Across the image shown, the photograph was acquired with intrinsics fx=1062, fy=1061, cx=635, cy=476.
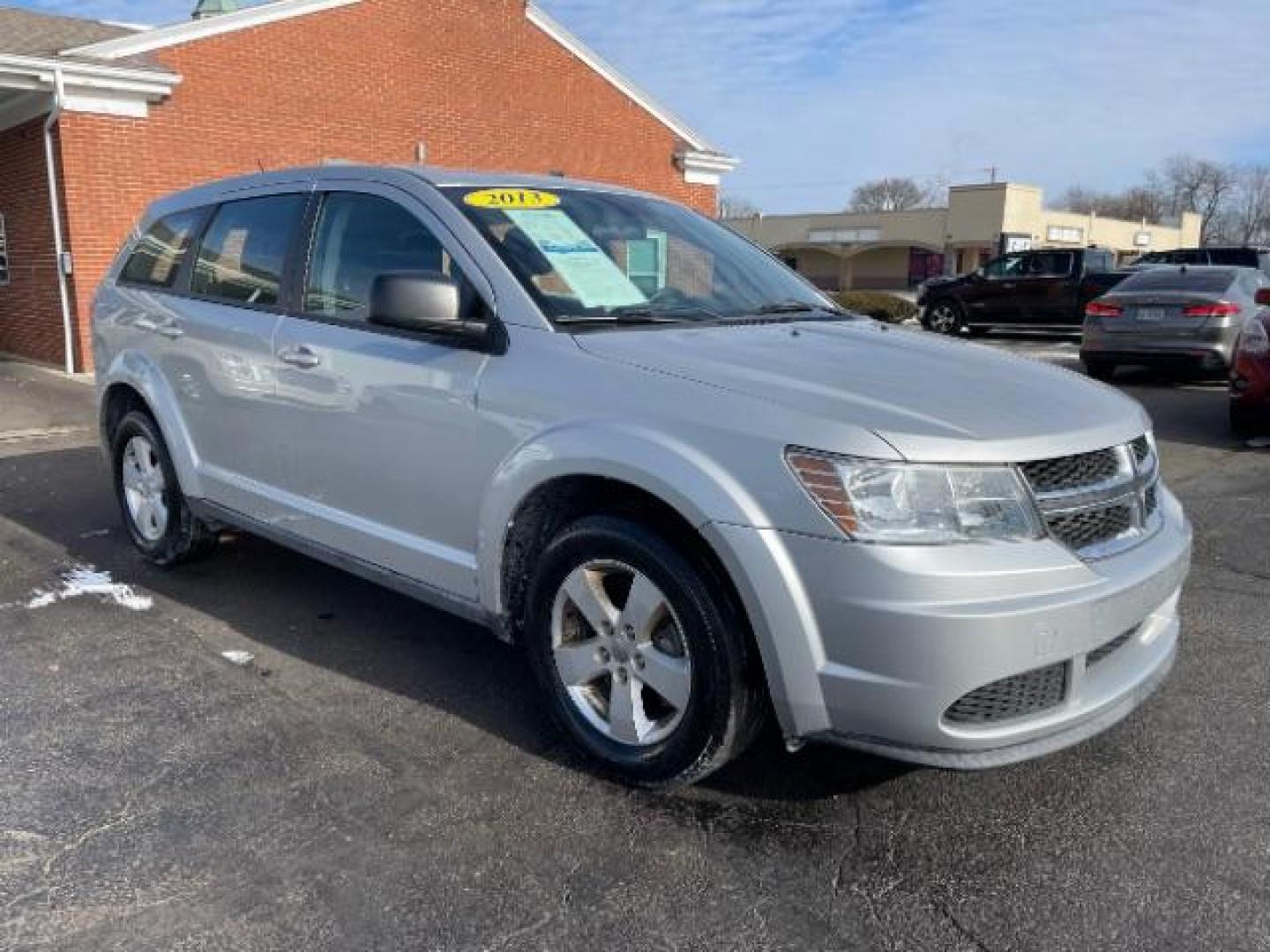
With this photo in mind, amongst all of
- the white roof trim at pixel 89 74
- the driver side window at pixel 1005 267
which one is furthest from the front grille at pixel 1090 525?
the driver side window at pixel 1005 267

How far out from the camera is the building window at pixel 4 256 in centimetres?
1389

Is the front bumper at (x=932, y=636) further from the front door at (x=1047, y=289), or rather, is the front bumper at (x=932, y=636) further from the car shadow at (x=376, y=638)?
the front door at (x=1047, y=289)

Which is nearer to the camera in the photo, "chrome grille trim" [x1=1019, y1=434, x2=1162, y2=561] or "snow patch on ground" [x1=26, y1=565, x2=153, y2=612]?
"chrome grille trim" [x1=1019, y1=434, x2=1162, y2=561]

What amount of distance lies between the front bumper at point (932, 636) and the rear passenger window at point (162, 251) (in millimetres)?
3503

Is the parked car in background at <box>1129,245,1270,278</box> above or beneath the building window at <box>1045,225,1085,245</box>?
beneath

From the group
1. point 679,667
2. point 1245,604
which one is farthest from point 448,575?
point 1245,604

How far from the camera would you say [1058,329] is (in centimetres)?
2000

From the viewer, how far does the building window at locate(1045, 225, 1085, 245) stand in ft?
182

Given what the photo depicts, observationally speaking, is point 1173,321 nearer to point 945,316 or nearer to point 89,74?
point 945,316

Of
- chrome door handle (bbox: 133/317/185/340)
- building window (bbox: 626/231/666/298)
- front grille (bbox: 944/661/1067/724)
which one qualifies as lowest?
front grille (bbox: 944/661/1067/724)

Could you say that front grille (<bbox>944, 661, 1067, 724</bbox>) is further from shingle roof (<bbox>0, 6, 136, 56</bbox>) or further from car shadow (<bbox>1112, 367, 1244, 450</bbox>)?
shingle roof (<bbox>0, 6, 136, 56</bbox>)

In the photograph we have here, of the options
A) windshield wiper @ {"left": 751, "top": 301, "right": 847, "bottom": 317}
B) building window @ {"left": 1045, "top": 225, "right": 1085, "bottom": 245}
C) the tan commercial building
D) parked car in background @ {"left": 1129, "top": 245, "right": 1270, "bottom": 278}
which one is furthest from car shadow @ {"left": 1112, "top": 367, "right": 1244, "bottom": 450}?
building window @ {"left": 1045, "top": 225, "right": 1085, "bottom": 245}

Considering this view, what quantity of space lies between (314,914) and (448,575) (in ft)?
4.05

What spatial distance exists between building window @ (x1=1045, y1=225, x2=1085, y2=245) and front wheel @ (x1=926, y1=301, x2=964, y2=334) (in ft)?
124
